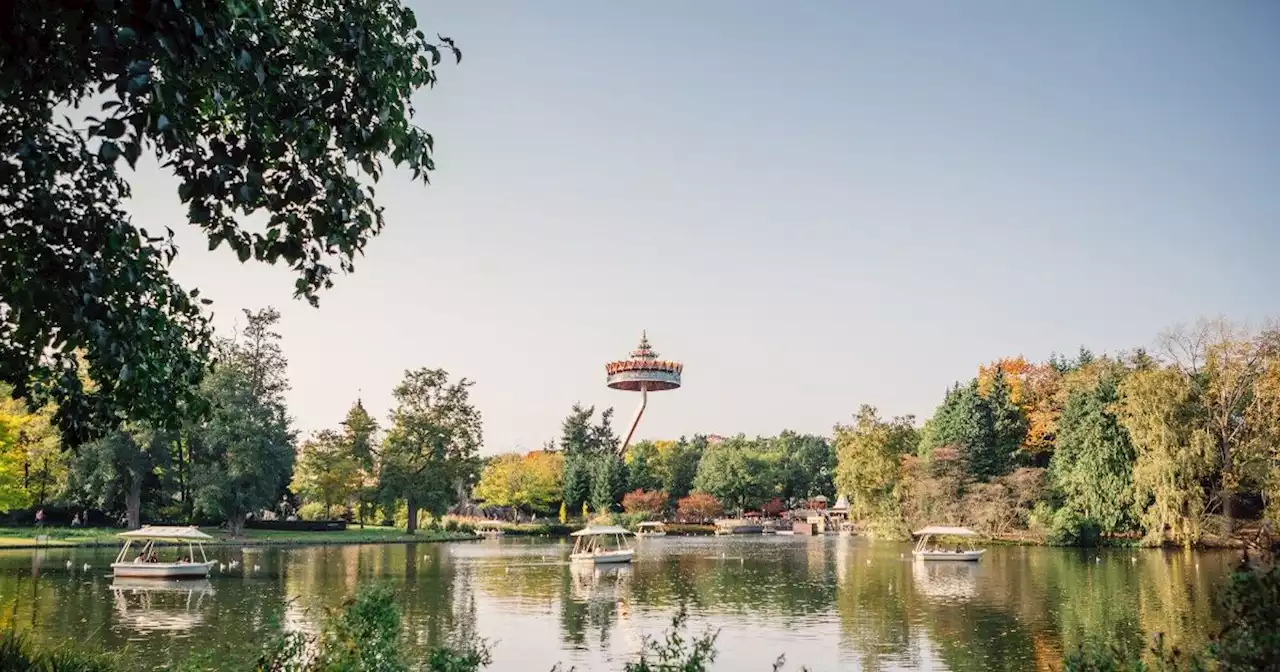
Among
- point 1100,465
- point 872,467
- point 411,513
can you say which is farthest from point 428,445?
point 1100,465

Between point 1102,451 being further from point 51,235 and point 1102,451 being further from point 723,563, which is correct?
point 51,235

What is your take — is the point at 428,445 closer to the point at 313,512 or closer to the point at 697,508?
the point at 313,512

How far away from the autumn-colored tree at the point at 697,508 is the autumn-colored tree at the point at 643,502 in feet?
7.20

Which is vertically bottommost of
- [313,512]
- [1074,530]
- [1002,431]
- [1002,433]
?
[1074,530]

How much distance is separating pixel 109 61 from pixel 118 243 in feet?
3.59

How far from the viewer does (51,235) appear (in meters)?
6.39

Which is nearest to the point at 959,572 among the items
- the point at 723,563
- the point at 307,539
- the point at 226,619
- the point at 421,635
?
the point at 723,563

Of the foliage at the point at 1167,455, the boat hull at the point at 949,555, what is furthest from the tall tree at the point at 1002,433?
the boat hull at the point at 949,555

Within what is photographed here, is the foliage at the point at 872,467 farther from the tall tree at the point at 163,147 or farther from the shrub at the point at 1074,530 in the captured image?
the tall tree at the point at 163,147

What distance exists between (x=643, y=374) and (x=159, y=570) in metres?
78.8

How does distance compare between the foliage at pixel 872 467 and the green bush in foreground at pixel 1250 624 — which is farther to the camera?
the foliage at pixel 872 467

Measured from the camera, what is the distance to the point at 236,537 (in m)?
52.8

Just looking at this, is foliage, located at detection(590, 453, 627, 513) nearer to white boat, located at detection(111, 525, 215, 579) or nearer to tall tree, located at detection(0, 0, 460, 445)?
white boat, located at detection(111, 525, 215, 579)

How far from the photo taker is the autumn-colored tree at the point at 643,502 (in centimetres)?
8712
